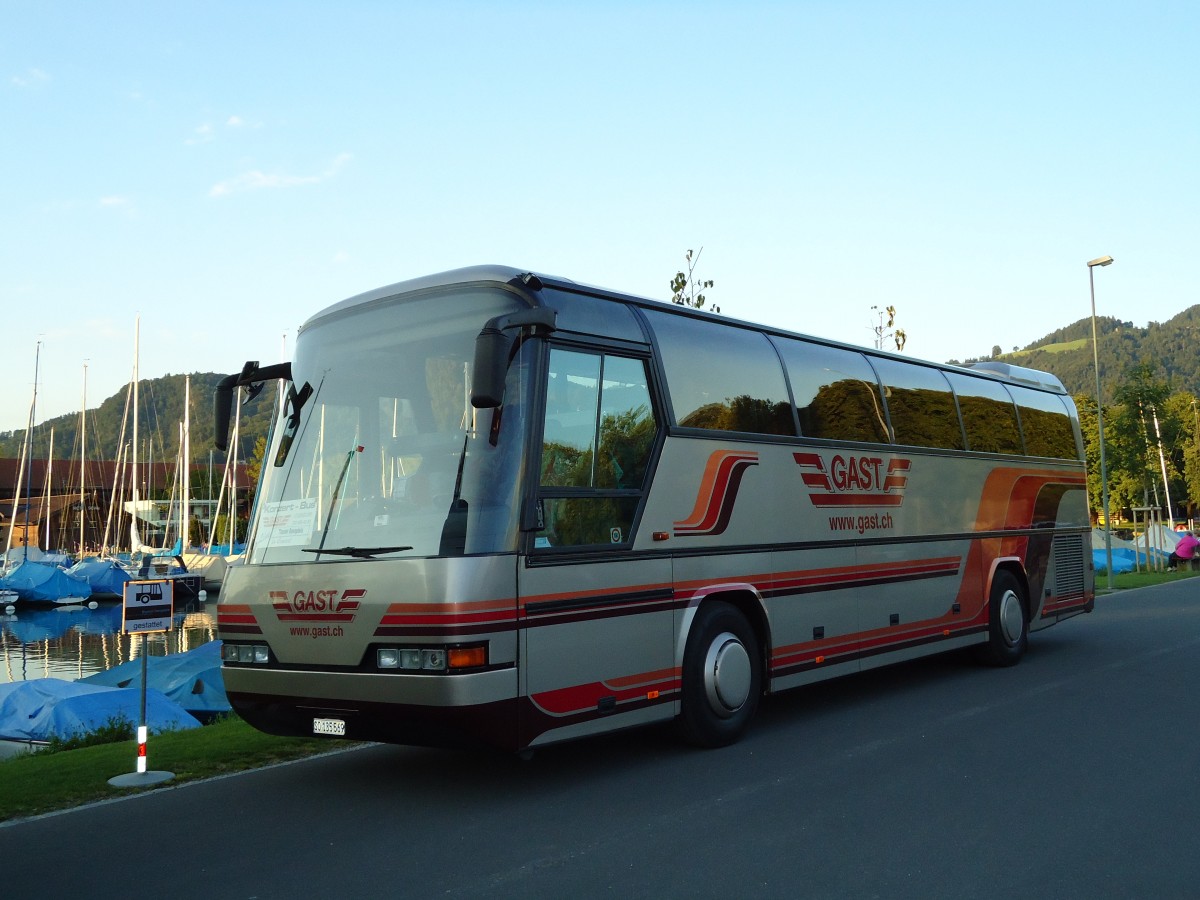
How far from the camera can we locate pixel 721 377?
31.6 ft

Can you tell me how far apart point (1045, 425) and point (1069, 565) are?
6.51ft

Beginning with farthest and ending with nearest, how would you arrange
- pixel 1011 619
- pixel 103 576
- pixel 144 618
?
pixel 103 576 < pixel 1011 619 < pixel 144 618

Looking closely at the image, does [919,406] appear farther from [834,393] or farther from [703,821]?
[703,821]

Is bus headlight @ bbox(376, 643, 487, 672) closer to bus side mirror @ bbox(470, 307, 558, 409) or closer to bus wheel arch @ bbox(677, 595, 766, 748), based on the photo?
bus side mirror @ bbox(470, 307, 558, 409)

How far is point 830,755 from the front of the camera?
28.0ft

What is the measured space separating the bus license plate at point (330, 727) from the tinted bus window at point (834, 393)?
16.9 feet

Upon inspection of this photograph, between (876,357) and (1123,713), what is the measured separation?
4441 millimetres

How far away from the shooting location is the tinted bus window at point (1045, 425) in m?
15.3

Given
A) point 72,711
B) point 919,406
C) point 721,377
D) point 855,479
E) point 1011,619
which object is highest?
point 919,406

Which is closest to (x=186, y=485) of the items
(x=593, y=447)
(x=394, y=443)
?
(x=394, y=443)

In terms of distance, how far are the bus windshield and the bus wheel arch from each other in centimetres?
232

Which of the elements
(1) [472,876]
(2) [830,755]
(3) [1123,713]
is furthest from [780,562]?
(1) [472,876]

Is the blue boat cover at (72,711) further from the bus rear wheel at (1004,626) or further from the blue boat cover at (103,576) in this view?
the blue boat cover at (103,576)

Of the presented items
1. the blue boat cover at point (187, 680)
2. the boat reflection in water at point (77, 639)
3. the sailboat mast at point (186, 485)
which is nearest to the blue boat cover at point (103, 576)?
the boat reflection in water at point (77, 639)
